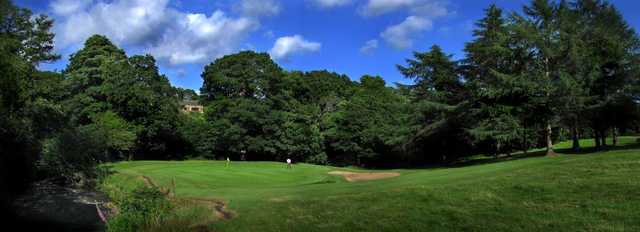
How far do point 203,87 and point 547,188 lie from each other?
65.4m

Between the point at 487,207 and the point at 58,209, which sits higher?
the point at 487,207

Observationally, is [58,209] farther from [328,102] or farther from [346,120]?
[328,102]

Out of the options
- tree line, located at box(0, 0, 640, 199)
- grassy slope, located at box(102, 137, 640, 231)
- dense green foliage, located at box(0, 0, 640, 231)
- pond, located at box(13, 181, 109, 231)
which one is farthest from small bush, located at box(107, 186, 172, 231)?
tree line, located at box(0, 0, 640, 199)

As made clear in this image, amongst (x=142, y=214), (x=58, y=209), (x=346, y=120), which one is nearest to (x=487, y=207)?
(x=142, y=214)

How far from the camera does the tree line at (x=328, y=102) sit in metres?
32.1

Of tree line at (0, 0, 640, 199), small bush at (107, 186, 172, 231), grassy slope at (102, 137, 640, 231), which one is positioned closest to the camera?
grassy slope at (102, 137, 640, 231)

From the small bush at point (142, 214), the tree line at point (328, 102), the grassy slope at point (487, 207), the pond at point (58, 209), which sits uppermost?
the tree line at point (328, 102)

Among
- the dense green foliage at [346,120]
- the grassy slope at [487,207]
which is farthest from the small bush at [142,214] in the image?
the grassy slope at [487,207]

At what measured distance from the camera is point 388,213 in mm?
11727

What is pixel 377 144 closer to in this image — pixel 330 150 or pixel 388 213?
pixel 330 150

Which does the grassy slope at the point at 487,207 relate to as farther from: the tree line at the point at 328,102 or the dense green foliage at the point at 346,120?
the tree line at the point at 328,102

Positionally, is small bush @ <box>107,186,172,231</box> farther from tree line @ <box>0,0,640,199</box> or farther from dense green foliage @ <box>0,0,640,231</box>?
tree line @ <box>0,0,640,199</box>

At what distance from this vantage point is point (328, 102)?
241 ft

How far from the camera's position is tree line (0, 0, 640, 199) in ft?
105
